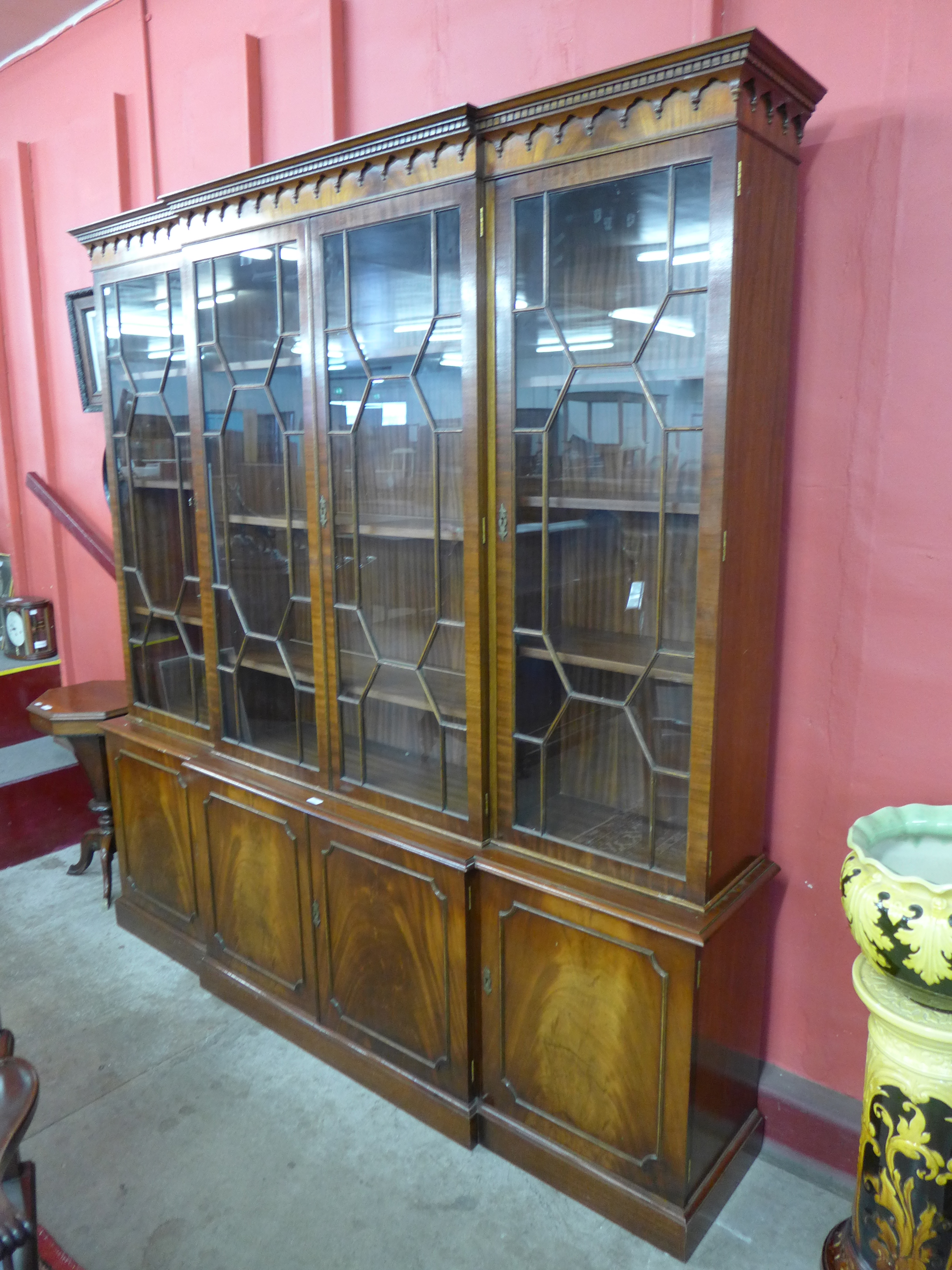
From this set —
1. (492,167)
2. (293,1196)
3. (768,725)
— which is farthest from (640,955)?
(492,167)

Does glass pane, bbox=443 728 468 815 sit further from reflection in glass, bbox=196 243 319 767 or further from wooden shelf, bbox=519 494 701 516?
wooden shelf, bbox=519 494 701 516

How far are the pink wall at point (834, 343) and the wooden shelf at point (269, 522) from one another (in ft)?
3.61

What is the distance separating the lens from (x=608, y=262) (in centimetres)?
162

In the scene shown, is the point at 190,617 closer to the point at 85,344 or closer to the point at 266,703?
the point at 266,703

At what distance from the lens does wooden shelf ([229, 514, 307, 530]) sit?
2215 millimetres

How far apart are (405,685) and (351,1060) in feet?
3.30

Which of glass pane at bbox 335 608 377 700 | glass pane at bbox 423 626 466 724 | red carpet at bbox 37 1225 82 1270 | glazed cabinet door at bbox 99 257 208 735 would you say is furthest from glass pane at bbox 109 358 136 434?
red carpet at bbox 37 1225 82 1270

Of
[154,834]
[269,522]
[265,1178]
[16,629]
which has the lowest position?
[265,1178]

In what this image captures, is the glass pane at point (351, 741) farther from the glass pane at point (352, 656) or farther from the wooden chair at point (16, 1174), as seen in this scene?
the wooden chair at point (16, 1174)

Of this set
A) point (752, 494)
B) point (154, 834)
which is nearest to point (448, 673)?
point (752, 494)

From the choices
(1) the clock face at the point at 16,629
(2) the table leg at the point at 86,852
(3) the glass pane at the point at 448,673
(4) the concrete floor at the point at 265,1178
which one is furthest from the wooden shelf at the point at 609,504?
(1) the clock face at the point at 16,629

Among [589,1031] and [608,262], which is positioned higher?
[608,262]

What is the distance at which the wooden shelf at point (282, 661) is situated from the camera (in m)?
2.27

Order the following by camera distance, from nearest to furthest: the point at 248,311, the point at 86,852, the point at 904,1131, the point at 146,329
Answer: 1. the point at 904,1131
2. the point at 248,311
3. the point at 146,329
4. the point at 86,852
